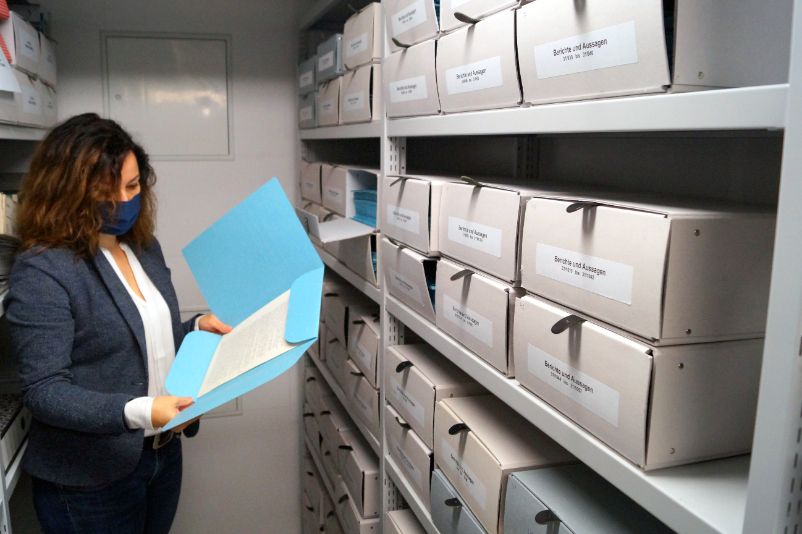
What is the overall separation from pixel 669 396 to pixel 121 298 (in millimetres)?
1146

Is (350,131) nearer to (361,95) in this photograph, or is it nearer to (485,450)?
(361,95)

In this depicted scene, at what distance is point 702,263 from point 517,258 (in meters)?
0.32

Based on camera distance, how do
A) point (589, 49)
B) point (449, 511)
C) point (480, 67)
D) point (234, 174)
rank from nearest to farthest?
point (589, 49), point (480, 67), point (449, 511), point (234, 174)

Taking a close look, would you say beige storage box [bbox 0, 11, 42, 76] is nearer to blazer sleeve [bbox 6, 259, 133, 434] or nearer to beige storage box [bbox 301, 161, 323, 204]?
blazer sleeve [bbox 6, 259, 133, 434]

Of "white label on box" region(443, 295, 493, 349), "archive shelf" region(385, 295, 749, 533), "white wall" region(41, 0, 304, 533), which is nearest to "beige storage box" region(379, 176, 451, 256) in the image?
"white label on box" region(443, 295, 493, 349)

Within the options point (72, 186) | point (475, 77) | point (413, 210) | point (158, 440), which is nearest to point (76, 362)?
point (158, 440)

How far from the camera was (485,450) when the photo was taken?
→ 1.03m

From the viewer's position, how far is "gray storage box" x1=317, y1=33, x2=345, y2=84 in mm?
1831

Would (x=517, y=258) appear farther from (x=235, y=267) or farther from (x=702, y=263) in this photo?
(x=235, y=267)

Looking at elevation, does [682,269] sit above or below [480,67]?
below

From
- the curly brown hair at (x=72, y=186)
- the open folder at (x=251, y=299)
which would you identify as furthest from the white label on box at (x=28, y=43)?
the open folder at (x=251, y=299)

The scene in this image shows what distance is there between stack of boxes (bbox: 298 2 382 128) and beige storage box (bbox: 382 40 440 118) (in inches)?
3.8

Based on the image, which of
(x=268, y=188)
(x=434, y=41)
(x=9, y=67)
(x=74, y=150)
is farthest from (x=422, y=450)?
(x=9, y=67)

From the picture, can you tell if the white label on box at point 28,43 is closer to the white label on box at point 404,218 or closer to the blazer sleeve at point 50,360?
the blazer sleeve at point 50,360
